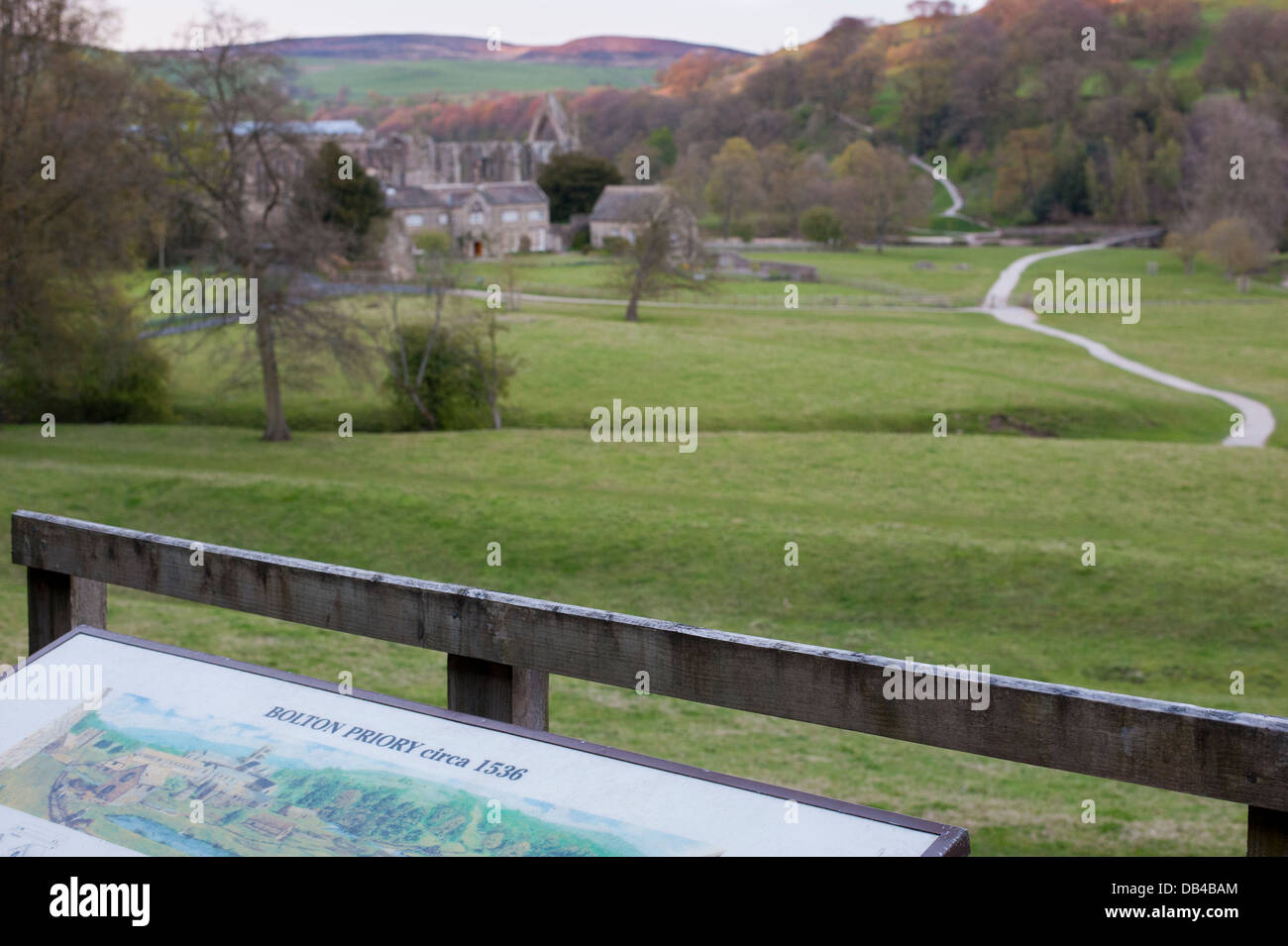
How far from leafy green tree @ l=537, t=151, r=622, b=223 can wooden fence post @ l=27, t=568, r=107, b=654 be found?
111459 mm

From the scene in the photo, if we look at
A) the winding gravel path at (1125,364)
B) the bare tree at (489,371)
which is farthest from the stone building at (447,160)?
the bare tree at (489,371)

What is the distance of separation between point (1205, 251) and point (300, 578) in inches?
3537

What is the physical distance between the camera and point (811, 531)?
74.1 ft

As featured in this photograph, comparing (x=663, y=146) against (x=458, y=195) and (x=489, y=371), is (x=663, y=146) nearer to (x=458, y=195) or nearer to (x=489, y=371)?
(x=458, y=195)

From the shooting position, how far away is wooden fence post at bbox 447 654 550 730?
3.71 metres

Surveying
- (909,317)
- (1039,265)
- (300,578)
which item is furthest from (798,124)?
(300,578)

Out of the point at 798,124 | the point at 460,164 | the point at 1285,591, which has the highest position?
the point at 798,124

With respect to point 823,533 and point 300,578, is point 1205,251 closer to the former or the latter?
point 823,533

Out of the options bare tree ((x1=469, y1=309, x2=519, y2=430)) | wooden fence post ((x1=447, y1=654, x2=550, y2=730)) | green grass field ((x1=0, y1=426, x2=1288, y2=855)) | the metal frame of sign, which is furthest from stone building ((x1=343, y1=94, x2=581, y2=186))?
wooden fence post ((x1=447, y1=654, x2=550, y2=730))

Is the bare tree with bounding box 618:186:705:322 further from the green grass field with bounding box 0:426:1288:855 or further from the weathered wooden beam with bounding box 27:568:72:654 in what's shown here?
the weathered wooden beam with bounding box 27:568:72:654

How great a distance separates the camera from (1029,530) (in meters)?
23.4

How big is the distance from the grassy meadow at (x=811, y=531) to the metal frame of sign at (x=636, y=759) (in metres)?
6.61

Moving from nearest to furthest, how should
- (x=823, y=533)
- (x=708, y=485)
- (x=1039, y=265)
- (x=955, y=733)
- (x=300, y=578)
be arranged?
(x=955, y=733) < (x=300, y=578) < (x=823, y=533) < (x=708, y=485) < (x=1039, y=265)

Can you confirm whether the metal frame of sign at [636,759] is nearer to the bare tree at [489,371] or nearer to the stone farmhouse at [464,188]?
the bare tree at [489,371]
